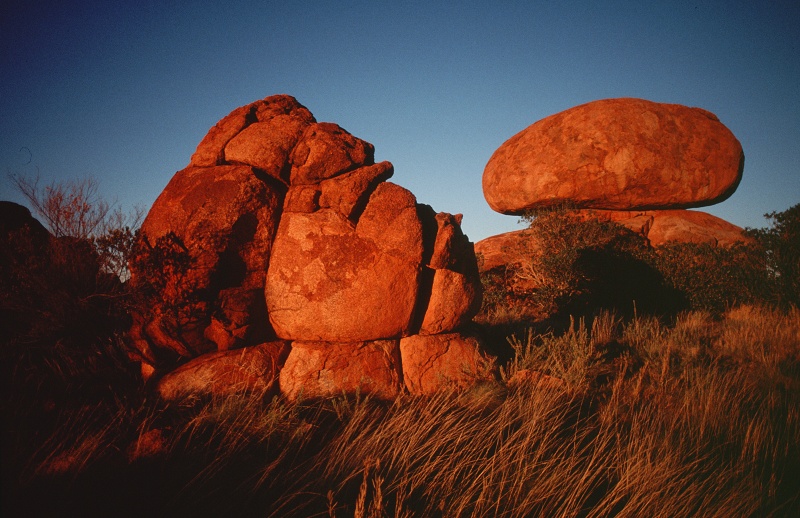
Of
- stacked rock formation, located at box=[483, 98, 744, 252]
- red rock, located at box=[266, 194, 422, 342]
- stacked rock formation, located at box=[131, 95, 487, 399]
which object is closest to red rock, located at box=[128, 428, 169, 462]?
stacked rock formation, located at box=[131, 95, 487, 399]

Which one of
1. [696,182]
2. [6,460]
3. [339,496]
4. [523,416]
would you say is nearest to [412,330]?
[523,416]

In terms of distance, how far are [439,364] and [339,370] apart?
1048 millimetres

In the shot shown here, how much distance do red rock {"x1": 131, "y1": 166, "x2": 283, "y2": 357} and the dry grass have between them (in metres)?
0.73

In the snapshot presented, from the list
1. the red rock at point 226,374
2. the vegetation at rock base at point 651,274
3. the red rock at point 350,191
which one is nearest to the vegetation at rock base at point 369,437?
the red rock at point 226,374

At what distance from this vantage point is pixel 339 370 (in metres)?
3.51

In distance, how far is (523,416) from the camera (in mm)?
3070

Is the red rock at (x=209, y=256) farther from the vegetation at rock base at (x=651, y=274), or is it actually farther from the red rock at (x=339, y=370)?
the vegetation at rock base at (x=651, y=274)

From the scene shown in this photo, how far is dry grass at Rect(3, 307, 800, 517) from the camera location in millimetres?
2096

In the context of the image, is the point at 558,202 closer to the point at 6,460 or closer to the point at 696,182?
the point at 696,182

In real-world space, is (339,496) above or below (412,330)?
below

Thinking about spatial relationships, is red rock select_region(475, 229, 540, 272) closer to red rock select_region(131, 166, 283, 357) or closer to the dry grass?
the dry grass

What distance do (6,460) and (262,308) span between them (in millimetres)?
1995

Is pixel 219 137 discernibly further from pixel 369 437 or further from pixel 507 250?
pixel 507 250

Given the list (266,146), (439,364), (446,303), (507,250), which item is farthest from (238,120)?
(507,250)
